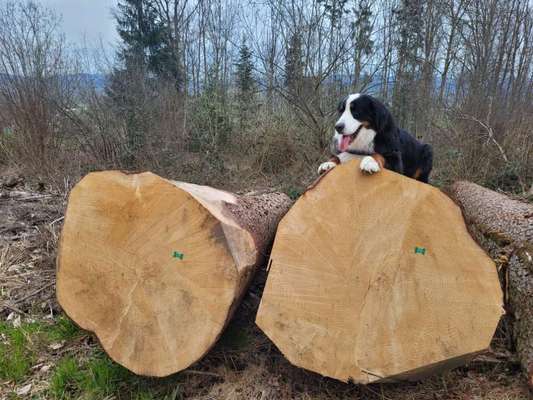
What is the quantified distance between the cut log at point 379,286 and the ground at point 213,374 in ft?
0.95

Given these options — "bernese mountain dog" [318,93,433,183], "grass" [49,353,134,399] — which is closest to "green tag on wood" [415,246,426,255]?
"bernese mountain dog" [318,93,433,183]

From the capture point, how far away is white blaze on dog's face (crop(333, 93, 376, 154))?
271 centimetres

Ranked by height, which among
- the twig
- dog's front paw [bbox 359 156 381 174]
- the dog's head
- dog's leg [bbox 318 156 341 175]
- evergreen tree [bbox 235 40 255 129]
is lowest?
the twig

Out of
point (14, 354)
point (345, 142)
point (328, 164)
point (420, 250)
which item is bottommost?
point (14, 354)

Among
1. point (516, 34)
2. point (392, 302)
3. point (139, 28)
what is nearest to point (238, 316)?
point (392, 302)

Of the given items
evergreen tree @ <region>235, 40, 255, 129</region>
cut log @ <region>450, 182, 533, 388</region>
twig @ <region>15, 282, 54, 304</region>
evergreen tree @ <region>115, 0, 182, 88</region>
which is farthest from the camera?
evergreen tree @ <region>115, 0, 182, 88</region>

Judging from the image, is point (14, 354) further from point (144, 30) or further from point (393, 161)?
point (144, 30)

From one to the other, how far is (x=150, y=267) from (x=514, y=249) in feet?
7.50

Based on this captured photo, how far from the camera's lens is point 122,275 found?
6.16ft

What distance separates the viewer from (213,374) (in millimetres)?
2004

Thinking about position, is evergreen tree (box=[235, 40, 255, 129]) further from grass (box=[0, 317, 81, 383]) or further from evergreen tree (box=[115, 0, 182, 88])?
grass (box=[0, 317, 81, 383])

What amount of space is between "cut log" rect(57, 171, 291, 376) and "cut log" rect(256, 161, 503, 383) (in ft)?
0.83

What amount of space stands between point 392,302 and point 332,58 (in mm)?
7178

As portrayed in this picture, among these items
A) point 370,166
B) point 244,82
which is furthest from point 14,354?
point 244,82
